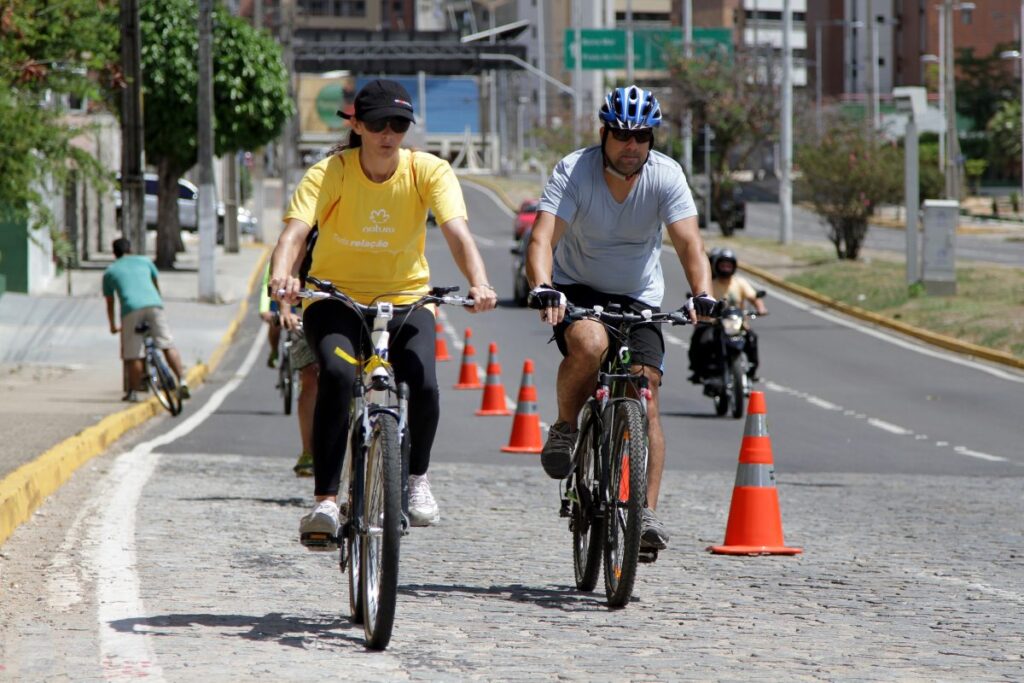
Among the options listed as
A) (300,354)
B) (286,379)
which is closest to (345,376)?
(300,354)

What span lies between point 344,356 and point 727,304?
40.1 ft

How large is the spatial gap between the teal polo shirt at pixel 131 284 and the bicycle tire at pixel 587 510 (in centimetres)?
1151

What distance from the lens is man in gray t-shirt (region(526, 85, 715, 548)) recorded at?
291 inches

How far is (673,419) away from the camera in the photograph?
60.3 feet

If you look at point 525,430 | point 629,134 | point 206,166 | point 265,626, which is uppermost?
point 206,166

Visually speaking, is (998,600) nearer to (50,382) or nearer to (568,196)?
(568,196)

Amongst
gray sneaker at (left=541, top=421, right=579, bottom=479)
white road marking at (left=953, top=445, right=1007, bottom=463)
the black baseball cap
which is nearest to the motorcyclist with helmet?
white road marking at (left=953, top=445, right=1007, bottom=463)

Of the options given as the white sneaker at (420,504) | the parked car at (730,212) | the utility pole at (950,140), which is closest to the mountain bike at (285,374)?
the white sneaker at (420,504)

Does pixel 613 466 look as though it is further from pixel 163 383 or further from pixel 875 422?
pixel 163 383

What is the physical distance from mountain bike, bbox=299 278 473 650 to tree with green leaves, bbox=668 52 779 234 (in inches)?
2239

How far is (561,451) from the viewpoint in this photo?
305 inches

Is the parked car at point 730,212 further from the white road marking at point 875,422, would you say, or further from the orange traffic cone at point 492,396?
the orange traffic cone at point 492,396

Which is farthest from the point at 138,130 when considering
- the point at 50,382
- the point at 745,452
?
the point at 745,452

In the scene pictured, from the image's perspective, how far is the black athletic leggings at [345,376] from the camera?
22.0ft
